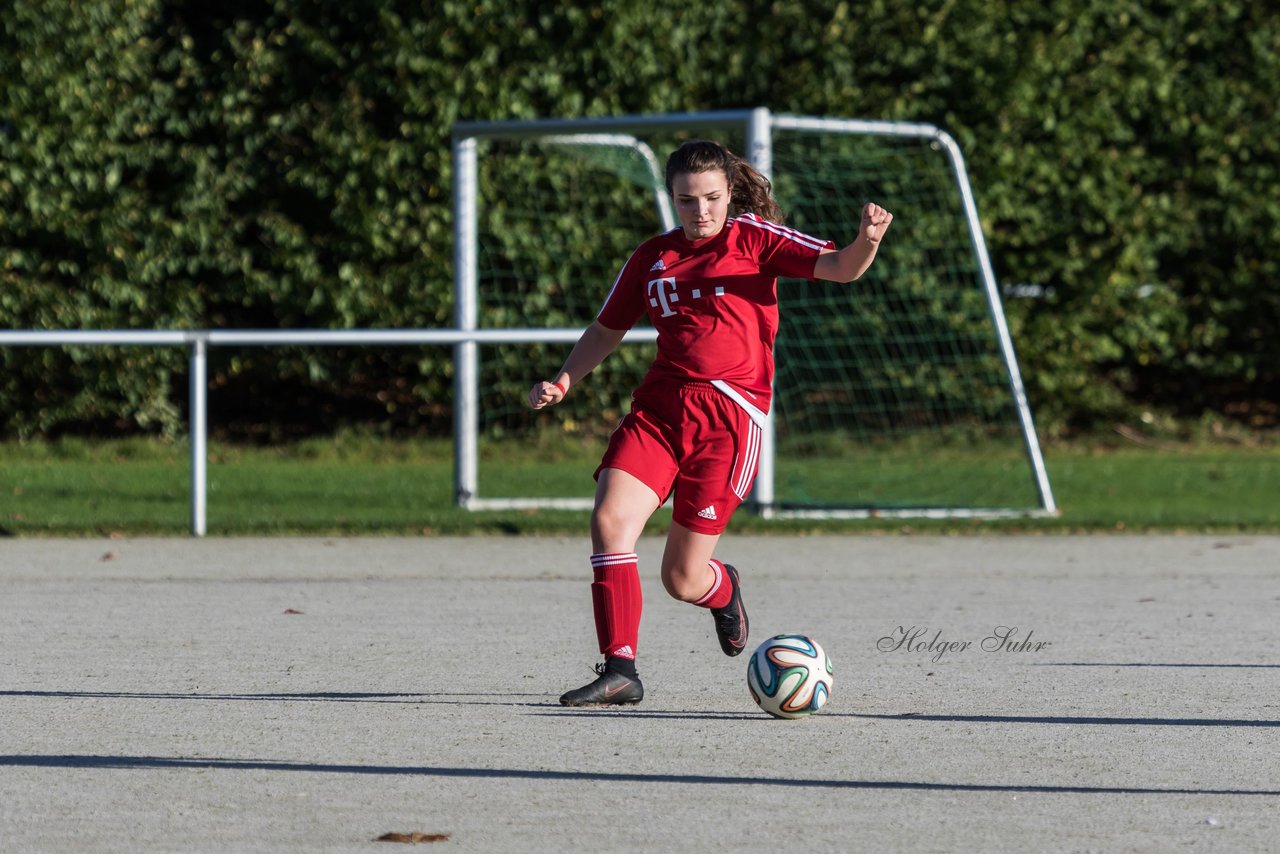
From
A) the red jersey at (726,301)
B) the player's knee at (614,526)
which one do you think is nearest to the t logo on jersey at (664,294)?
the red jersey at (726,301)

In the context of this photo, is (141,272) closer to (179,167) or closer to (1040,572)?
(179,167)

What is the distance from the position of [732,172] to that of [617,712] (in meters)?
1.71

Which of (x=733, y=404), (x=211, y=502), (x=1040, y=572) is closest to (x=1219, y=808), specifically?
(x=733, y=404)

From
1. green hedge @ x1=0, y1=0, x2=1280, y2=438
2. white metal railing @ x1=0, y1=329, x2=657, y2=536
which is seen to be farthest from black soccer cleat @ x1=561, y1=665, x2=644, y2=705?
green hedge @ x1=0, y1=0, x2=1280, y2=438

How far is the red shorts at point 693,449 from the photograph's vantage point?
566cm

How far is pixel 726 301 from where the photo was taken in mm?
5711

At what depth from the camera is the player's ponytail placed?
219 inches

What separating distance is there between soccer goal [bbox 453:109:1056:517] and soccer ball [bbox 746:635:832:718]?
801cm

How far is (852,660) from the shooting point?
6527mm

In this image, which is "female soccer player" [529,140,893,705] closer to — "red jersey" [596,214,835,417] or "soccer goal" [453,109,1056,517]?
"red jersey" [596,214,835,417]

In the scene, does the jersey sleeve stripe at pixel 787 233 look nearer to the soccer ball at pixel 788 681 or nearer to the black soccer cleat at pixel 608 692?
the soccer ball at pixel 788 681

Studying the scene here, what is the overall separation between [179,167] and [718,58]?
15.6 ft

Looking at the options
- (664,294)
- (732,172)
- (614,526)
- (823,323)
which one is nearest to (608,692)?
(614,526)
